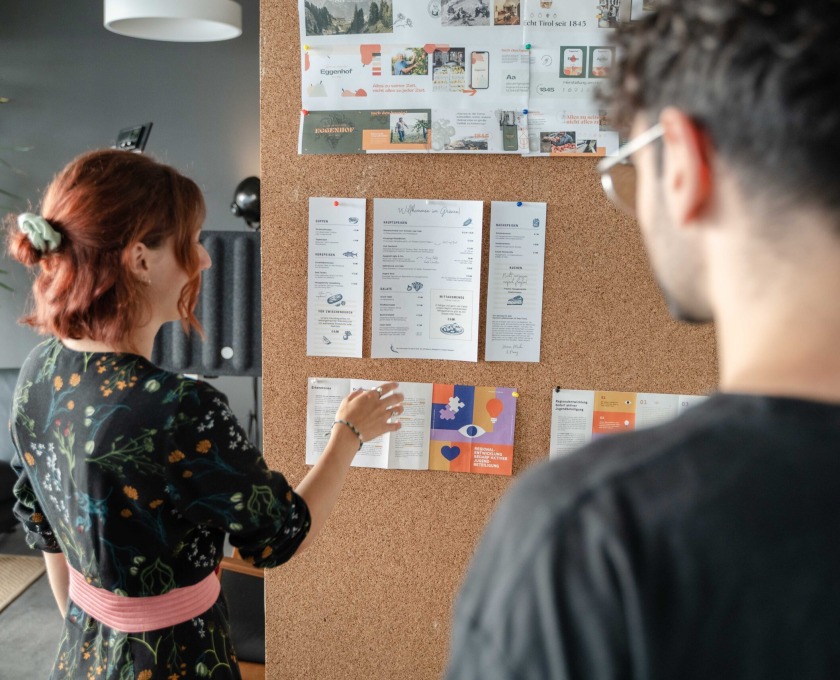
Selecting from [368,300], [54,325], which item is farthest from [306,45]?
[54,325]

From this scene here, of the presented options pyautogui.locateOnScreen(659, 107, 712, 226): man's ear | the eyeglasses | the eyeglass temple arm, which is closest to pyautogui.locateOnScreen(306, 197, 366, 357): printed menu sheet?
the eyeglasses

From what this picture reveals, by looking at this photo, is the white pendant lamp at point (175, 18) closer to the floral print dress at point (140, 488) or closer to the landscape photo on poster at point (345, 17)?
the landscape photo on poster at point (345, 17)

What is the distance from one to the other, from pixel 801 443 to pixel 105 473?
929 millimetres

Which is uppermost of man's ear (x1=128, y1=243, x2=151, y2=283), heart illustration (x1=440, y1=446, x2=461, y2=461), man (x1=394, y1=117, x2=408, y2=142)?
man (x1=394, y1=117, x2=408, y2=142)

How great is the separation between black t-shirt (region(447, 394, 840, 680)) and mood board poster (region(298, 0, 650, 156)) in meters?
1.21

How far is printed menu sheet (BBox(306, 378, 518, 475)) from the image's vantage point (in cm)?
167

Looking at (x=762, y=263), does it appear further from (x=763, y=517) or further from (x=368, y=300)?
(x=368, y=300)

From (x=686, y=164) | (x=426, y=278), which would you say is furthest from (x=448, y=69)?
(x=686, y=164)

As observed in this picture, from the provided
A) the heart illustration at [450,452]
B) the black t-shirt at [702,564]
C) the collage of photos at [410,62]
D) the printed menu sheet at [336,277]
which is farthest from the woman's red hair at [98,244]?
the black t-shirt at [702,564]

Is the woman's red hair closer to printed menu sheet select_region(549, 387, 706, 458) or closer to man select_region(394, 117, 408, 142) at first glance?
man select_region(394, 117, 408, 142)

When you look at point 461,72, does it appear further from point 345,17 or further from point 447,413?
point 447,413

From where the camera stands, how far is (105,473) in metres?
1.09

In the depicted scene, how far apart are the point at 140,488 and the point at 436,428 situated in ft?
2.41

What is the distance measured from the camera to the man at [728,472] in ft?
1.46
